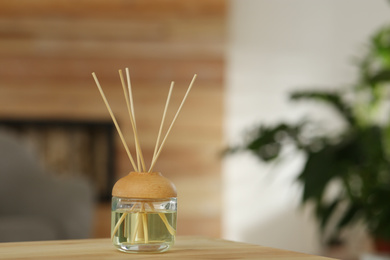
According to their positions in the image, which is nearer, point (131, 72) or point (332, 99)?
point (332, 99)

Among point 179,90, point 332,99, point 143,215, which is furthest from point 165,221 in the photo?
point 179,90

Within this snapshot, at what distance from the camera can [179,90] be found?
4.87m

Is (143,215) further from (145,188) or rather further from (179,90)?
(179,90)

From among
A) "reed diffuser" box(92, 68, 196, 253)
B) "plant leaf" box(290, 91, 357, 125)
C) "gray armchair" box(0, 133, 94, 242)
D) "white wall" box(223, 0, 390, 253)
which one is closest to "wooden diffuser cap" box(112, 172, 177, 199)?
"reed diffuser" box(92, 68, 196, 253)

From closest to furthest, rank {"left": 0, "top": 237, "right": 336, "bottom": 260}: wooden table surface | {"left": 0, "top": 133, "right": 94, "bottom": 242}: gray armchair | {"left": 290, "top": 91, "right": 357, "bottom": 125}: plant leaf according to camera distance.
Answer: {"left": 0, "top": 237, "right": 336, "bottom": 260}: wooden table surface, {"left": 0, "top": 133, "right": 94, "bottom": 242}: gray armchair, {"left": 290, "top": 91, "right": 357, "bottom": 125}: plant leaf

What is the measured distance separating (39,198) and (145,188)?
191 cm

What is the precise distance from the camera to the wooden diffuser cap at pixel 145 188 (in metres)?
0.93

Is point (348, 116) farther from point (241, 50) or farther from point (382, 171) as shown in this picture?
point (241, 50)

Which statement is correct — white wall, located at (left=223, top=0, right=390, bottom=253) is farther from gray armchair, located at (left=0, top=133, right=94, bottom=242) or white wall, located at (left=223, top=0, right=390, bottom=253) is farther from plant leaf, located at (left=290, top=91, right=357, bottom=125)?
gray armchair, located at (left=0, top=133, right=94, bottom=242)

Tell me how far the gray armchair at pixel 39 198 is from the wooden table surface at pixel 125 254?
1.45 meters

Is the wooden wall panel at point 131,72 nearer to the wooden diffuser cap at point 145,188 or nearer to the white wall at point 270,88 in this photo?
the white wall at point 270,88

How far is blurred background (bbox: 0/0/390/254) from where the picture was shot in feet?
15.6

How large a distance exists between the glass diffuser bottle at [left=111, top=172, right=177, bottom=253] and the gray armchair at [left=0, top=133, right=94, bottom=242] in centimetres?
152

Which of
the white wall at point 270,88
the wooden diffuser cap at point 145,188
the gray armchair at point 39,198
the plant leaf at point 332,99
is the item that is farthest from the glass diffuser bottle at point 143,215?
the white wall at point 270,88
